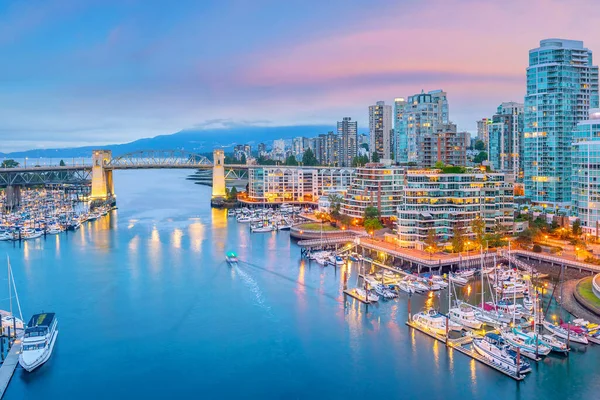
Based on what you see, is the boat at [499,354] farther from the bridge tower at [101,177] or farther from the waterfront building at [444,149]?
the bridge tower at [101,177]

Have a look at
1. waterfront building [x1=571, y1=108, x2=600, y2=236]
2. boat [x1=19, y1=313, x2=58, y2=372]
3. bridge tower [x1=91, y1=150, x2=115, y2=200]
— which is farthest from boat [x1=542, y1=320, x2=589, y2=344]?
bridge tower [x1=91, y1=150, x2=115, y2=200]

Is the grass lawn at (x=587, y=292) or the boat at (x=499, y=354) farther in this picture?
the grass lawn at (x=587, y=292)

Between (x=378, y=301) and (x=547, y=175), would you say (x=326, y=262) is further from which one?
(x=547, y=175)

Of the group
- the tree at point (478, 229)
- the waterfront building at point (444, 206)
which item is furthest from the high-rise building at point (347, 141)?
the tree at point (478, 229)

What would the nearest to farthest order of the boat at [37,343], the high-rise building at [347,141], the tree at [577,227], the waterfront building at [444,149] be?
1. the boat at [37,343]
2. the tree at [577,227]
3. the waterfront building at [444,149]
4. the high-rise building at [347,141]

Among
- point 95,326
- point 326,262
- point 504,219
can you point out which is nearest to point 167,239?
point 326,262

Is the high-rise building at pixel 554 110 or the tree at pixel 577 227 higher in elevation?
the high-rise building at pixel 554 110

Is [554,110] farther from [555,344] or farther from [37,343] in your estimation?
[37,343]
